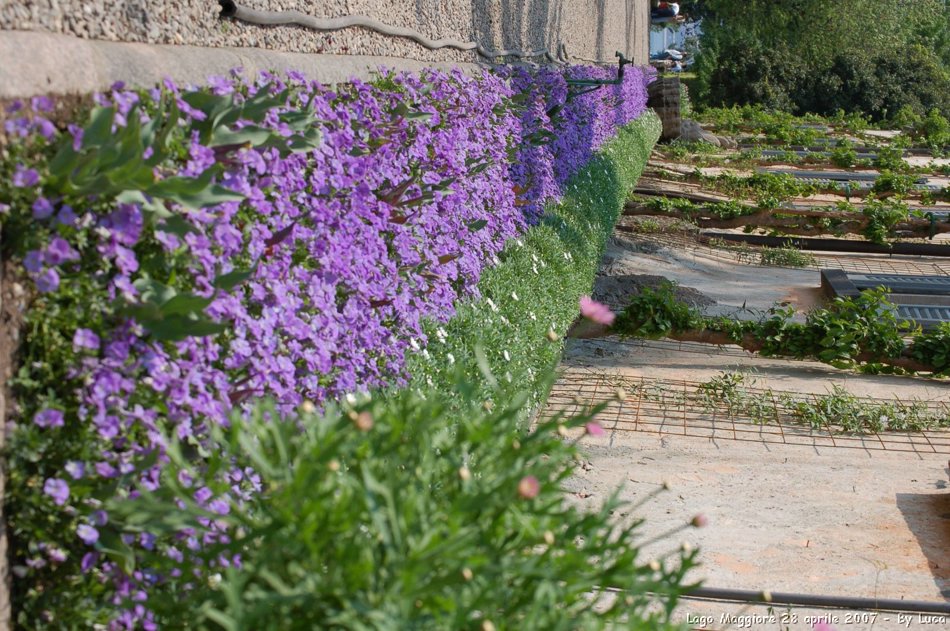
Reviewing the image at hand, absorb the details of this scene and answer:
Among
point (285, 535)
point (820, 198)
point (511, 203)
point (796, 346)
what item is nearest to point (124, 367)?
point (285, 535)

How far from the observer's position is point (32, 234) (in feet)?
6.23

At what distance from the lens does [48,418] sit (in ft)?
6.15

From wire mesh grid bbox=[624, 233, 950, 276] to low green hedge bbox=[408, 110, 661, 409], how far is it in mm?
3474

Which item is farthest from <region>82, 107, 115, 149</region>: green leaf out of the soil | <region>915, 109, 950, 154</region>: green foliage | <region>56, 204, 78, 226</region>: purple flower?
<region>915, 109, 950, 154</region>: green foliage

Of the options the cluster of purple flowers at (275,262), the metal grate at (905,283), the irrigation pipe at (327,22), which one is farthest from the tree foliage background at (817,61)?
the cluster of purple flowers at (275,262)

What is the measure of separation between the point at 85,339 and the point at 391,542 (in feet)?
2.50

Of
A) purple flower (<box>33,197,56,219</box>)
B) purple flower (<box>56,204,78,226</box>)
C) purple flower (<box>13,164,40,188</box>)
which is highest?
purple flower (<box>13,164,40,188</box>)

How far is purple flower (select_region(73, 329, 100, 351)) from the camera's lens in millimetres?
1928

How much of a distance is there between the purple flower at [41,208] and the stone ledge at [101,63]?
0.74 ft

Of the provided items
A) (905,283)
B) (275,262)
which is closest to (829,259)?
(905,283)

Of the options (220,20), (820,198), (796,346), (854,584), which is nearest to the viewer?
(220,20)

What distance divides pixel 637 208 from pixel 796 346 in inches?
201

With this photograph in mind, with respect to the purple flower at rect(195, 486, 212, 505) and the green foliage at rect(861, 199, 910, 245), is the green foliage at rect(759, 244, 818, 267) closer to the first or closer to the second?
the green foliage at rect(861, 199, 910, 245)

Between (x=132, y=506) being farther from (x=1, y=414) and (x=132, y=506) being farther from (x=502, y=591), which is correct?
(x=502, y=591)
